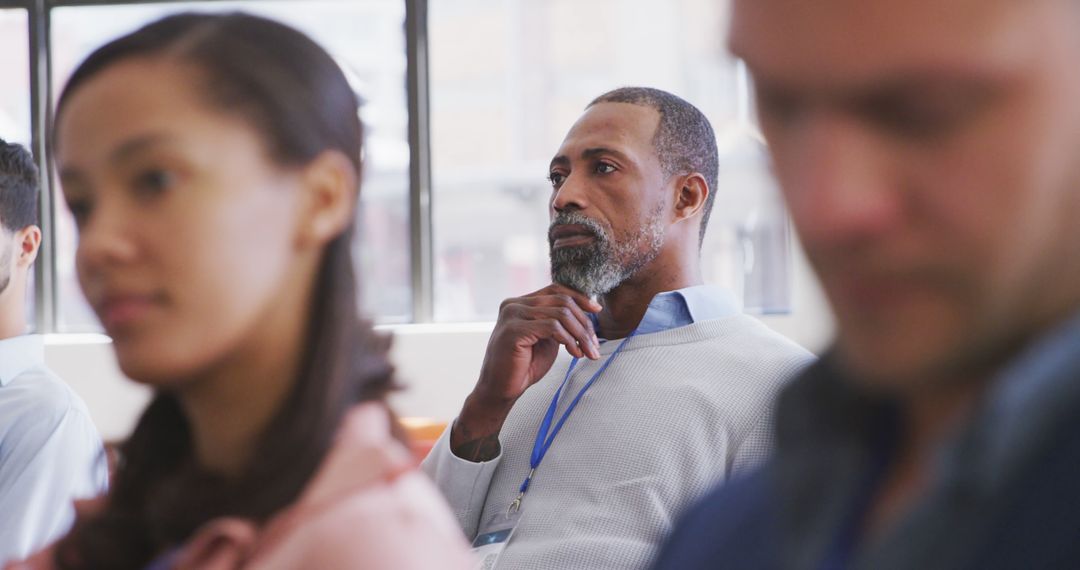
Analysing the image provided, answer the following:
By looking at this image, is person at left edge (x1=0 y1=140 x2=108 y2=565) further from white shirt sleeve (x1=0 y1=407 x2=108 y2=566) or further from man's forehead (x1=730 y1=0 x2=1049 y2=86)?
man's forehead (x1=730 y1=0 x2=1049 y2=86)

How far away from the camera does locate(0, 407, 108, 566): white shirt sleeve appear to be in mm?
1830

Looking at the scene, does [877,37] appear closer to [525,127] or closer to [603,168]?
[603,168]

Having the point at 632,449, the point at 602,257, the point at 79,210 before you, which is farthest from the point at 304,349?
the point at 602,257

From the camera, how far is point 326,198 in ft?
2.50

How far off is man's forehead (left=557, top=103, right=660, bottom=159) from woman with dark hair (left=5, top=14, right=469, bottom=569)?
153cm

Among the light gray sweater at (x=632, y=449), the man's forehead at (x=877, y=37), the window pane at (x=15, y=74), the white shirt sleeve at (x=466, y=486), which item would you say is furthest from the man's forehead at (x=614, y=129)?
the window pane at (x=15, y=74)

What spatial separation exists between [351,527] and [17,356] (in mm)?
1781

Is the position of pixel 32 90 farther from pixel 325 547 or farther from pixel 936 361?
pixel 936 361

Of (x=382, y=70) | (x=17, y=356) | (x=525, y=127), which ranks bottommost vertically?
(x=17, y=356)

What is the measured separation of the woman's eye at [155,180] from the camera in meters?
0.71

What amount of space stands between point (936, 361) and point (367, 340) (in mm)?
500

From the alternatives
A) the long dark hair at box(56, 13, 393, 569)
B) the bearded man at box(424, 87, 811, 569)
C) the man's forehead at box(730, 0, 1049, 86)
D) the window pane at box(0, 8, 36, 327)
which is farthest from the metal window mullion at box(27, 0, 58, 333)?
the man's forehead at box(730, 0, 1049, 86)

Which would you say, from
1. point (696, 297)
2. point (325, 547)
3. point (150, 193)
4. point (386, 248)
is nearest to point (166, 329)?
point (150, 193)

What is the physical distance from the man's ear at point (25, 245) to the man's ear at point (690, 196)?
54.4 inches
